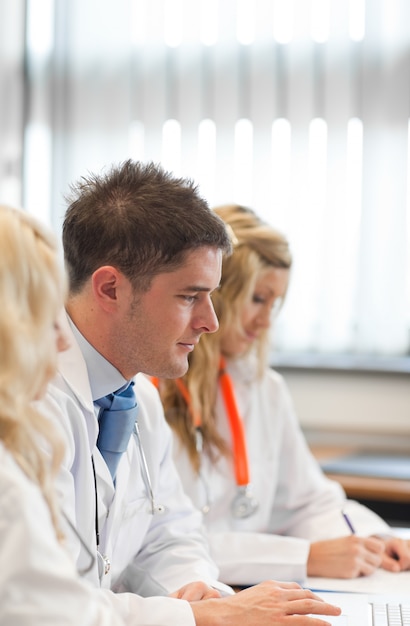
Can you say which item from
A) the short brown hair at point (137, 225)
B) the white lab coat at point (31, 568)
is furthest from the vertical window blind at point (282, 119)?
the white lab coat at point (31, 568)

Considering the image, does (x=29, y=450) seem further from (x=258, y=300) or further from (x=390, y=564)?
(x=258, y=300)

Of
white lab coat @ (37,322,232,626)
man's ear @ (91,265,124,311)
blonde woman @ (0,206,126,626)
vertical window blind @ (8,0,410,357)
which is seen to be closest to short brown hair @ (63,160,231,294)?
man's ear @ (91,265,124,311)

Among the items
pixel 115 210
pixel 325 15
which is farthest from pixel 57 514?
pixel 325 15

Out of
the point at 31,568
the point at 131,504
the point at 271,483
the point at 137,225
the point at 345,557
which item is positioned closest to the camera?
the point at 31,568

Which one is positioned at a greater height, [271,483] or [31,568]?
[31,568]

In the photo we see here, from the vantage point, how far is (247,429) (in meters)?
2.23

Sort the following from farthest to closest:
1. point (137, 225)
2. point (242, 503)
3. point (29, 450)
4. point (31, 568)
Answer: point (242, 503) → point (137, 225) → point (29, 450) → point (31, 568)

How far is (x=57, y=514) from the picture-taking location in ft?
3.30

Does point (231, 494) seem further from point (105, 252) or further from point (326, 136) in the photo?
point (326, 136)

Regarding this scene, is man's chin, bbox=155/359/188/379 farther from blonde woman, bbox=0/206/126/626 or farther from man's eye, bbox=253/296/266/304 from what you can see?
man's eye, bbox=253/296/266/304

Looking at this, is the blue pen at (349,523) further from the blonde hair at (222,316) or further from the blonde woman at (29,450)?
the blonde woman at (29,450)

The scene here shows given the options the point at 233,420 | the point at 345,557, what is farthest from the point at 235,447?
the point at 345,557

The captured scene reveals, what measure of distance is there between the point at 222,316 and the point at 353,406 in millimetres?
1387

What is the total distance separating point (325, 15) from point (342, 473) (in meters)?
1.77
